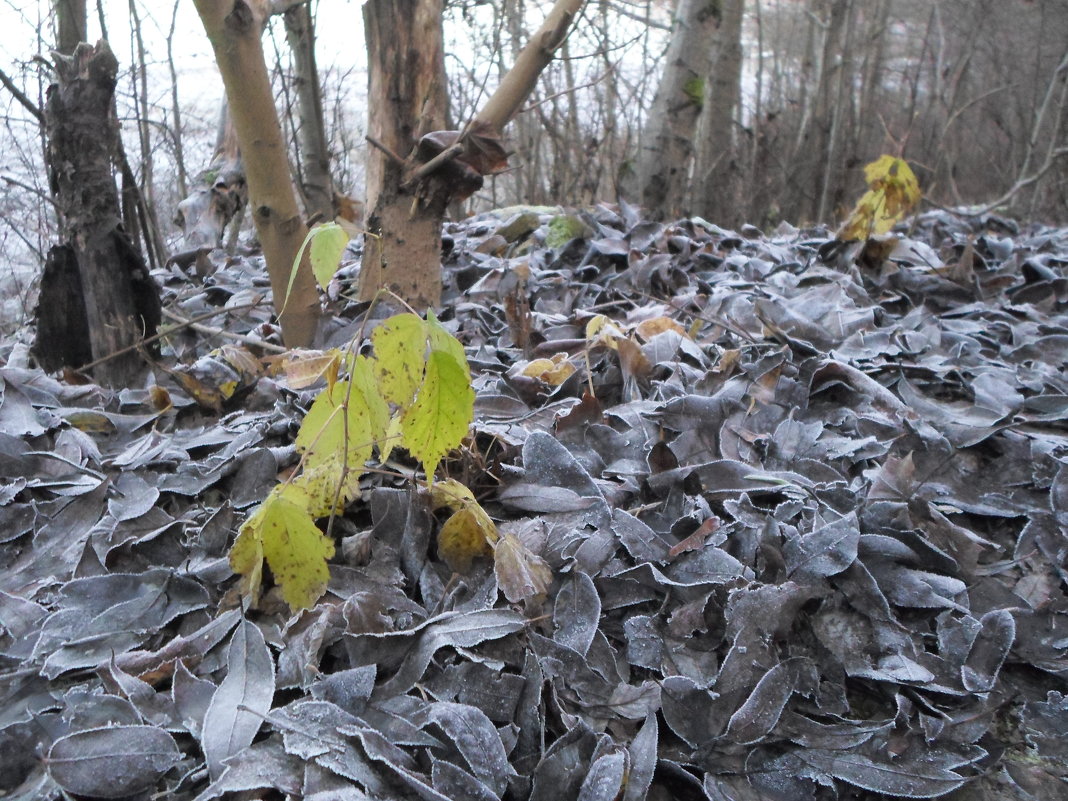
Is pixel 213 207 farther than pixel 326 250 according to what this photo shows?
Yes

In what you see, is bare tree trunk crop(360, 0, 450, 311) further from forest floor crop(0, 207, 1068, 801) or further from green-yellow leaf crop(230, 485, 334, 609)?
green-yellow leaf crop(230, 485, 334, 609)

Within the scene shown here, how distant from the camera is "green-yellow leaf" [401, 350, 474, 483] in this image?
85cm

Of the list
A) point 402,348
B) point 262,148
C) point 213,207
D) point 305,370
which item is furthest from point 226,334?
point 213,207

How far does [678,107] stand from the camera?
4105mm

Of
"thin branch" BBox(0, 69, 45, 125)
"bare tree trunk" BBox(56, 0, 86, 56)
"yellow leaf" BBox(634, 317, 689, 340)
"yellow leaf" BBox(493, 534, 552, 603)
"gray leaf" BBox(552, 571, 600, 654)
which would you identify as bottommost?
"gray leaf" BBox(552, 571, 600, 654)

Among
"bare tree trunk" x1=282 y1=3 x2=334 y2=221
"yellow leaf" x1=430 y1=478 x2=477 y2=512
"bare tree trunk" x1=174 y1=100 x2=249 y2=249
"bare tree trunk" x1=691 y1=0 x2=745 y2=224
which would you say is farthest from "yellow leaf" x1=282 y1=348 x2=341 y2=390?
"bare tree trunk" x1=691 y1=0 x2=745 y2=224

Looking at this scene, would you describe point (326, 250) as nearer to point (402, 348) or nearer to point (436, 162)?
point (402, 348)

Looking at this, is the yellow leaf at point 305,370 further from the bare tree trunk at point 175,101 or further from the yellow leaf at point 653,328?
the bare tree trunk at point 175,101

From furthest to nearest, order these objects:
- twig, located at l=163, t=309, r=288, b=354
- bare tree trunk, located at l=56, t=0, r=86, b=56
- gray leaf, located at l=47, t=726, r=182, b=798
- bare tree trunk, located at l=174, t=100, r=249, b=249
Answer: bare tree trunk, located at l=174, t=100, r=249, b=249
bare tree trunk, located at l=56, t=0, r=86, b=56
twig, located at l=163, t=309, r=288, b=354
gray leaf, located at l=47, t=726, r=182, b=798

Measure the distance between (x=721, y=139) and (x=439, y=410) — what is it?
4431 millimetres

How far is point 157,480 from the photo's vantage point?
1286 millimetres

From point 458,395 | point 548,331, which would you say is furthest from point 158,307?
point 458,395

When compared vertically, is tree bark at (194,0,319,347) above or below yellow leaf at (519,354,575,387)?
above

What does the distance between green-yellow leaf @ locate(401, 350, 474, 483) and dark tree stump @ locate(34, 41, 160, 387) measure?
45.1 inches
